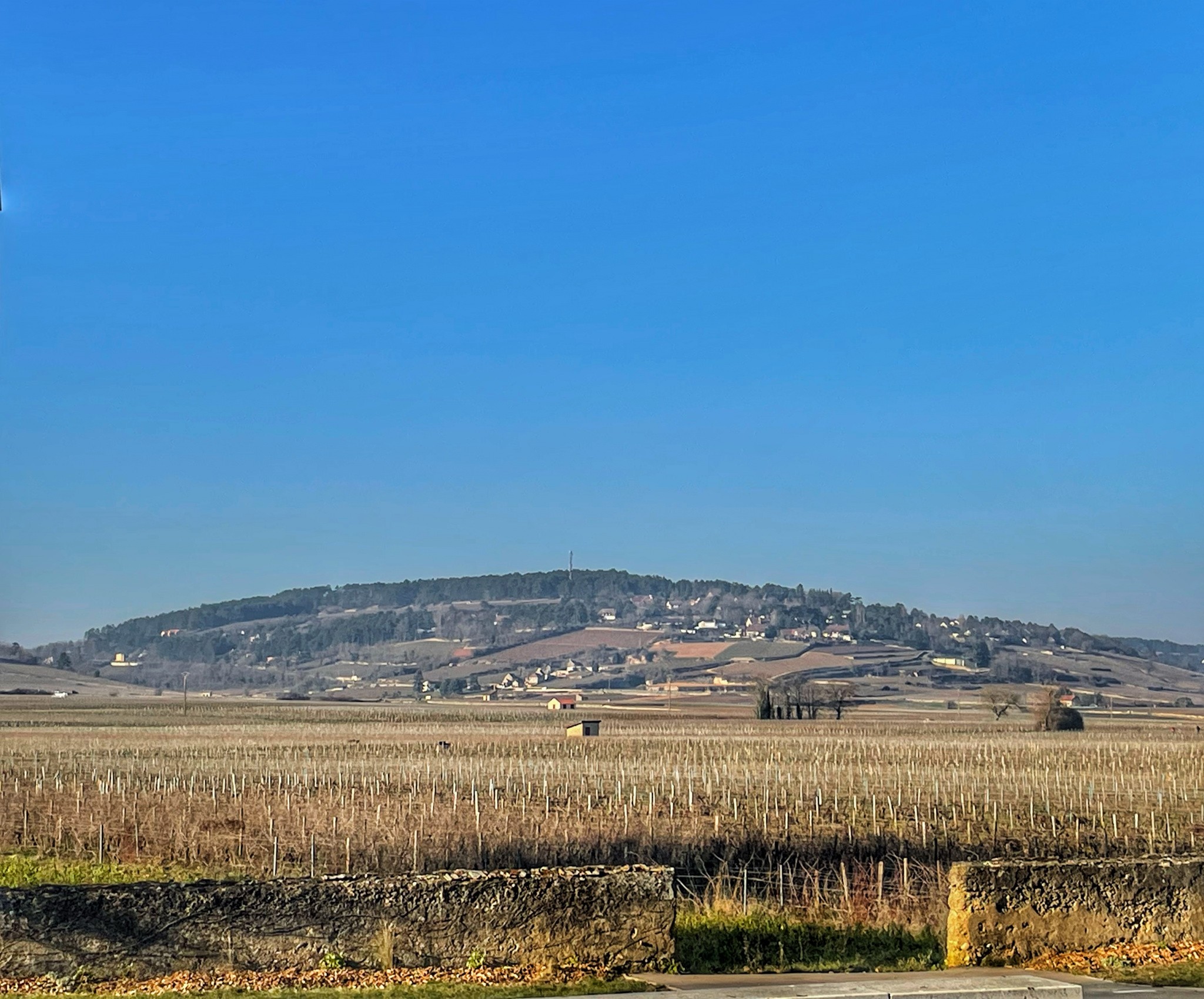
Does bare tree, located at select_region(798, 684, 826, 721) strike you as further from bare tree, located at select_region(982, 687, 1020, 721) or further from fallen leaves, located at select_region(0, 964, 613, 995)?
fallen leaves, located at select_region(0, 964, 613, 995)

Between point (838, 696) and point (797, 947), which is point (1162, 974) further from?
point (838, 696)

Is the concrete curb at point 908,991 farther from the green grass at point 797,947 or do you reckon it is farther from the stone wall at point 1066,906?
the green grass at point 797,947

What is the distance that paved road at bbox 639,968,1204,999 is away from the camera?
1193cm

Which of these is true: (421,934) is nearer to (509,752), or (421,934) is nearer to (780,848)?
(780,848)

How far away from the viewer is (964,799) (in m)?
41.4

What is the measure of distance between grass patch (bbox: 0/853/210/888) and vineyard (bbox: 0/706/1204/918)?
507 mm

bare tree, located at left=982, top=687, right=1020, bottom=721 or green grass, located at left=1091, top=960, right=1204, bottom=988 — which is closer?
green grass, located at left=1091, top=960, right=1204, bottom=988

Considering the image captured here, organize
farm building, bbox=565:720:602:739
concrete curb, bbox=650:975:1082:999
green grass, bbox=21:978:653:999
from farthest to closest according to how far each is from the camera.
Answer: farm building, bbox=565:720:602:739
green grass, bbox=21:978:653:999
concrete curb, bbox=650:975:1082:999

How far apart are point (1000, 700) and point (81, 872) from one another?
452 feet

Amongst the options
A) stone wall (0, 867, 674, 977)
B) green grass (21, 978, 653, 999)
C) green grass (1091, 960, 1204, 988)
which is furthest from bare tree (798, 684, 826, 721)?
green grass (21, 978, 653, 999)

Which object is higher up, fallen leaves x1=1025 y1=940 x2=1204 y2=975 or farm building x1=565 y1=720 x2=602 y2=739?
fallen leaves x1=1025 y1=940 x2=1204 y2=975

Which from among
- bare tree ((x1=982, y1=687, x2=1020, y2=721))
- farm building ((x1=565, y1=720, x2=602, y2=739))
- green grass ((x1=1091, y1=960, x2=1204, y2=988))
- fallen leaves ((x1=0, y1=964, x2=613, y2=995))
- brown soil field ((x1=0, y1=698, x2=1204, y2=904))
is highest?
fallen leaves ((x1=0, y1=964, x2=613, y2=995))

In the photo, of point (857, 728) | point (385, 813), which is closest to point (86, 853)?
point (385, 813)

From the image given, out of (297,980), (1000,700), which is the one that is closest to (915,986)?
(297,980)
